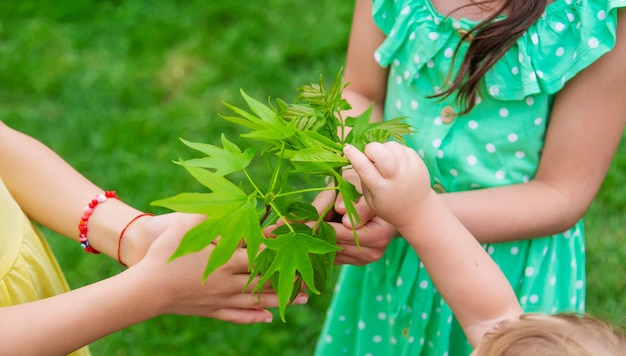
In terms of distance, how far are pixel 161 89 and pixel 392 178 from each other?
79.0 inches

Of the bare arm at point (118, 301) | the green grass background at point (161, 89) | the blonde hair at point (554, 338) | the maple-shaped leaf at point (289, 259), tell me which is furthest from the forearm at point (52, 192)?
the green grass background at point (161, 89)

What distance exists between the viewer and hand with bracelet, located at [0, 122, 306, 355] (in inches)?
45.8

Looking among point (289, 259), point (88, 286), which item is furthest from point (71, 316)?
point (289, 259)

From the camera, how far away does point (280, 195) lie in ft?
3.37

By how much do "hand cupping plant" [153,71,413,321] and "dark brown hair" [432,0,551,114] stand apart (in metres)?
0.25

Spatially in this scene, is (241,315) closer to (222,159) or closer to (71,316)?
(71,316)

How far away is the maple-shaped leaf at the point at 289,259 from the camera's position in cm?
100

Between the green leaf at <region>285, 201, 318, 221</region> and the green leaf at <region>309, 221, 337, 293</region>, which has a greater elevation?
the green leaf at <region>285, 201, 318, 221</region>

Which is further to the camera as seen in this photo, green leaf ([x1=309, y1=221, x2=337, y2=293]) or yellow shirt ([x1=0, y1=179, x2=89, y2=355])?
yellow shirt ([x1=0, y1=179, x2=89, y2=355])

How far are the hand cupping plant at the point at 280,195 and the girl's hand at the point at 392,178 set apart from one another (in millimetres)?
26

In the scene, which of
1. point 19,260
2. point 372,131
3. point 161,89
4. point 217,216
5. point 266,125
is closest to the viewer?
point 217,216

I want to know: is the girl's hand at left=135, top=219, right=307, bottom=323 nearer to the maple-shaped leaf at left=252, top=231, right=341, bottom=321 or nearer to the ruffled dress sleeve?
the maple-shaped leaf at left=252, top=231, right=341, bottom=321

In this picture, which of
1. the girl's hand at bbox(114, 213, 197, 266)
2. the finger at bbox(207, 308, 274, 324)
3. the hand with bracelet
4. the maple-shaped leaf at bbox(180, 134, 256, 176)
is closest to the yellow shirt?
the hand with bracelet

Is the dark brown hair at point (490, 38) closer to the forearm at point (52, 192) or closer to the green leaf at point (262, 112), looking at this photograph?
the green leaf at point (262, 112)
